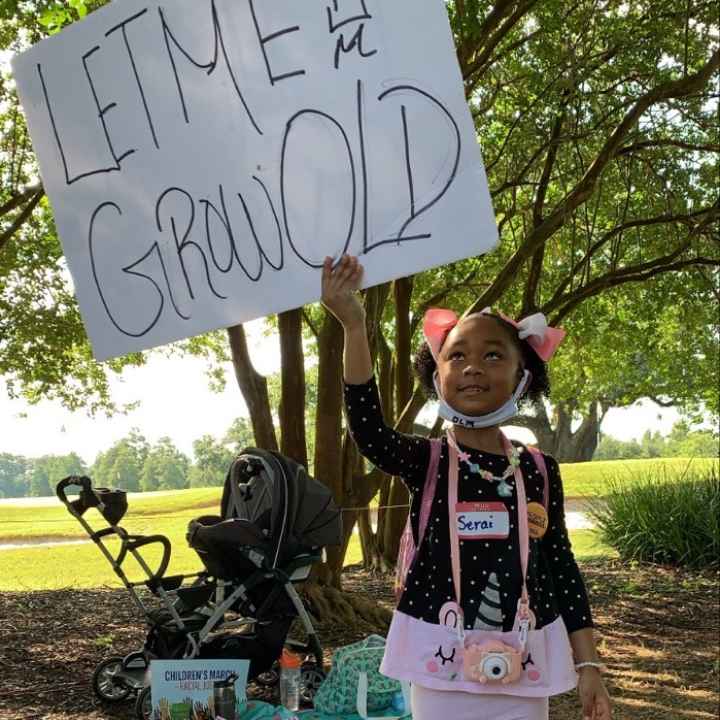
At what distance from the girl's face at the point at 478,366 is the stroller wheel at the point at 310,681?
3318 mm

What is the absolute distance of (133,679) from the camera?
4992mm

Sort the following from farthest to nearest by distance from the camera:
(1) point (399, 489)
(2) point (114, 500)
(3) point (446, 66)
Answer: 1. (1) point (399, 489)
2. (2) point (114, 500)
3. (3) point (446, 66)

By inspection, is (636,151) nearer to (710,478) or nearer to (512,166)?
(512,166)

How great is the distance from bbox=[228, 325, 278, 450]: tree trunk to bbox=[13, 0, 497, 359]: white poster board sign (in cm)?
521

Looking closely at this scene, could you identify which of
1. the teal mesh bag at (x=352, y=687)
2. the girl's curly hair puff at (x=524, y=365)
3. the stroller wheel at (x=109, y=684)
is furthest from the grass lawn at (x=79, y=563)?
the girl's curly hair puff at (x=524, y=365)

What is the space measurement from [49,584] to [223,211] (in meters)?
10.1

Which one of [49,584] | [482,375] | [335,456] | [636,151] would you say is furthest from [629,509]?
[482,375]

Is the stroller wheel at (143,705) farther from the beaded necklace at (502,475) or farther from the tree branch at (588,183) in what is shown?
the tree branch at (588,183)

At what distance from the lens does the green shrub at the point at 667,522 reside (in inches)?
456

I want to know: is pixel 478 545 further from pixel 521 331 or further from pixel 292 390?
pixel 292 390

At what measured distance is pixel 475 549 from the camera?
6.60ft

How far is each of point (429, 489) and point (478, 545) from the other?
0.53ft

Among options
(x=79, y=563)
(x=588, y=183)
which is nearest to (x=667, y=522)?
(x=588, y=183)

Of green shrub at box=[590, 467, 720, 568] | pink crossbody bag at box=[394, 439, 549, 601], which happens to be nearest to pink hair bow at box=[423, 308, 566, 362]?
pink crossbody bag at box=[394, 439, 549, 601]
